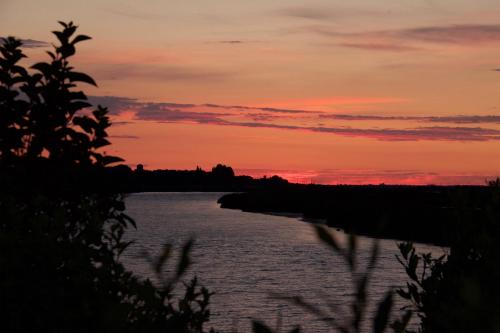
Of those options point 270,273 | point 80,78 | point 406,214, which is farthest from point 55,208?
point 406,214

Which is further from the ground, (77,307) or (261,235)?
(77,307)

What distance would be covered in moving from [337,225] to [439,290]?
3310 inches

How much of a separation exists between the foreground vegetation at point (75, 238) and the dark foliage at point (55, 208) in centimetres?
1

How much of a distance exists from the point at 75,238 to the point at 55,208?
178 centimetres

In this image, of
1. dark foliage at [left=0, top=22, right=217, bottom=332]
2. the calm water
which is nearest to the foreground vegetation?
dark foliage at [left=0, top=22, right=217, bottom=332]

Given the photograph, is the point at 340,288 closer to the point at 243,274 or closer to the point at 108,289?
the point at 243,274

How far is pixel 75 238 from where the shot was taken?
18.5ft

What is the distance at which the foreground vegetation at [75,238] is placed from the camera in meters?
4.70

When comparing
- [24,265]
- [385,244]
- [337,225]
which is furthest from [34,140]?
[337,225]

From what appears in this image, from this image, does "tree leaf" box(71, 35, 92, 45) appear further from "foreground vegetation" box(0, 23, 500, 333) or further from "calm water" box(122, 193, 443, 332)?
"calm water" box(122, 193, 443, 332)

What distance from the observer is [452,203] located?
757 cm

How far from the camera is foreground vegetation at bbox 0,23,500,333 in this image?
15.4ft

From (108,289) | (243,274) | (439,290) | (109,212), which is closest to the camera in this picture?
(108,289)

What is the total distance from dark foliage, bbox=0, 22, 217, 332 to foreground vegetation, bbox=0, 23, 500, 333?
11 millimetres
